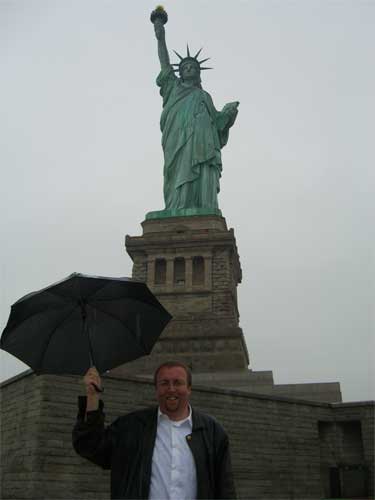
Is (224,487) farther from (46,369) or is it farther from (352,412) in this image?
(352,412)

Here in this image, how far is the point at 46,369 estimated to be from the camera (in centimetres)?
455

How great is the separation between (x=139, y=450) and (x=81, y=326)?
151 centimetres

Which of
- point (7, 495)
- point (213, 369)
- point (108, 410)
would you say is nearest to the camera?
point (7, 495)

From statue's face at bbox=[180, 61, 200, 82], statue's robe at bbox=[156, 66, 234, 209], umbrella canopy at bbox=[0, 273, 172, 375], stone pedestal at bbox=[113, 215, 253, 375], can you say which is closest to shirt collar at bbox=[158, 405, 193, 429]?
umbrella canopy at bbox=[0, 273, 172, 375]

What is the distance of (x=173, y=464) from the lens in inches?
123

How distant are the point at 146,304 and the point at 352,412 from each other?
12083 millimetres

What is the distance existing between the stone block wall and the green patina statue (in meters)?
14.2

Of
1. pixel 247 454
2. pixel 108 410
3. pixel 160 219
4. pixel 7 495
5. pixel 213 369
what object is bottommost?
pixel 7 495

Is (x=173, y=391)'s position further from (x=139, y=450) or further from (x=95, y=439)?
(x=95, y=439)

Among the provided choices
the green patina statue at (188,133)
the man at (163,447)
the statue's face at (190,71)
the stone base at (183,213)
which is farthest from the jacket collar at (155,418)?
the statue's face at (190,71)

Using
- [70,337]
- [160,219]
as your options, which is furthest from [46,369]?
[160,219]

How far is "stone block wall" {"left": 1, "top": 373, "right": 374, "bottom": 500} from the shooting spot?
11414mm

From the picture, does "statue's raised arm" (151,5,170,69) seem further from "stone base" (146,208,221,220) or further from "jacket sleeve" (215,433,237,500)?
"jacket sleeve" (215,433,237,500)

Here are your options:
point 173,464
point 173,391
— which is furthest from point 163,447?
point 173,391
